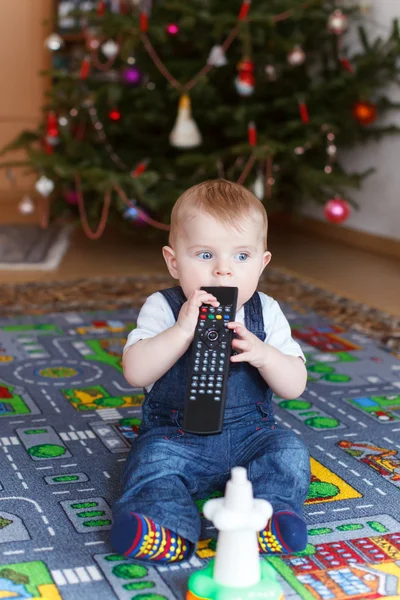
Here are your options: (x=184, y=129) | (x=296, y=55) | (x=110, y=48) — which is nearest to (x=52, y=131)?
(x=110, y=48)

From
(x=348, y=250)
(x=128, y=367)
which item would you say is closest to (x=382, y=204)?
(x=348, y=250)

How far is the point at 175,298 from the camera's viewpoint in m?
1.11

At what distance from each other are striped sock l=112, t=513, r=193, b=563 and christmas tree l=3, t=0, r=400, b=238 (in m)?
1.66

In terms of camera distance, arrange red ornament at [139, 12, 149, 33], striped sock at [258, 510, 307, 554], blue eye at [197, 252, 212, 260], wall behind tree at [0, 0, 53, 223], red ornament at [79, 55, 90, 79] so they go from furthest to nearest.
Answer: wall behind tree at [0, 0, 53, 223], red ornament at [79, 55, 90, 79], red ornament at [139, 12, 149, 33], blue eye at [197, 252, 212, 260], striped sock at [258, 510, 307, 554]

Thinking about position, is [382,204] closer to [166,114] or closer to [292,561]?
[166,114]

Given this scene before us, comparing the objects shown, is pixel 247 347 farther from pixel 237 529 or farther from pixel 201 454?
pixel 237 529

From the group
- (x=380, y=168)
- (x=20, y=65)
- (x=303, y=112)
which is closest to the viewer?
(x=303, y=112)

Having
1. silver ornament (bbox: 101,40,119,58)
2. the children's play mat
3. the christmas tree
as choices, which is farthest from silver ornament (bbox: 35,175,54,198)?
the children's play mat

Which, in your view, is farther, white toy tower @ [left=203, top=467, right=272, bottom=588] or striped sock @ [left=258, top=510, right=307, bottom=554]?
striped sock @ [left=258, top=510, right=307, bottom=554]

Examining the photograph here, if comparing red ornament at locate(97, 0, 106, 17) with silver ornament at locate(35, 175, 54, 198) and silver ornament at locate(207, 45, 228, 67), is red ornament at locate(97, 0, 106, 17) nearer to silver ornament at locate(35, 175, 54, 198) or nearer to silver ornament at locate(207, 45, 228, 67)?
silver ornament at locate(207, 45, 228, 67)

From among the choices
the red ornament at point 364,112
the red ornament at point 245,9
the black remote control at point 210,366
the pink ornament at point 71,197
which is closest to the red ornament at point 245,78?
Result: the red ornament at point 245,9

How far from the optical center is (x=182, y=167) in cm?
271

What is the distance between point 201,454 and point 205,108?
187 cm

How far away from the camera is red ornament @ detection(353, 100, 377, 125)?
2742 mm
